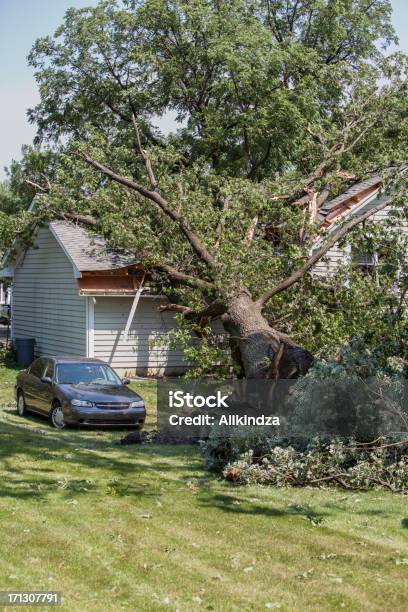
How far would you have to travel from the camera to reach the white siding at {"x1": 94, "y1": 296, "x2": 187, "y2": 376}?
23250 millimetres

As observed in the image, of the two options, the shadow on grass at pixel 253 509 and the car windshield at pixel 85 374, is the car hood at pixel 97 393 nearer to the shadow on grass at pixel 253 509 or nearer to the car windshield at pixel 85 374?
the car windshield at pixel 85 374

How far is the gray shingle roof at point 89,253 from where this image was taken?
72.4ft

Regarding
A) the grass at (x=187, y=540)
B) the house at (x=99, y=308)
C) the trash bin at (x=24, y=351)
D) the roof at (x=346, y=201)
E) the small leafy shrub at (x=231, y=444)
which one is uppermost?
the roof at (x=346, y=201)

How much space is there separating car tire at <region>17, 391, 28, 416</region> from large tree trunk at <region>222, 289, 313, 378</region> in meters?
4.80

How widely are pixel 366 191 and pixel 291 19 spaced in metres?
12.0

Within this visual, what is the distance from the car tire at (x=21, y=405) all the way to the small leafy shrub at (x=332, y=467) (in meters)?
7.25

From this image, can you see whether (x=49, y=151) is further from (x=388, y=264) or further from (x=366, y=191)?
(x=388, y=264)

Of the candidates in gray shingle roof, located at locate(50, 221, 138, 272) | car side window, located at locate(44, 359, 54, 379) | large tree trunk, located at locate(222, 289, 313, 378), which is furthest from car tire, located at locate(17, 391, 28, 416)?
gray shingle roof, located at locate(50, 221, 138, 272)

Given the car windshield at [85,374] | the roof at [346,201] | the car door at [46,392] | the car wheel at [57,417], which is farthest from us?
the roof at [346,201]

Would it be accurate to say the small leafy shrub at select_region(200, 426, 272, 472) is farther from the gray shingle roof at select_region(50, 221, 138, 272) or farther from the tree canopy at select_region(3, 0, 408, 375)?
the gray shingle roof at select_region(50, 221, 138, 272)

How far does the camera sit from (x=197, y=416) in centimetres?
1383

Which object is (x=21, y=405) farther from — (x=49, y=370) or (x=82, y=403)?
(x=82, y=403)

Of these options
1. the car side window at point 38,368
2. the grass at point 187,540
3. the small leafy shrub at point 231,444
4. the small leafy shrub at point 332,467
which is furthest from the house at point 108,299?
the grass at point 187,540

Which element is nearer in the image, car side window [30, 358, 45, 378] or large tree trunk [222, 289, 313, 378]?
large tree trunk [222, 289, 313, 378]
